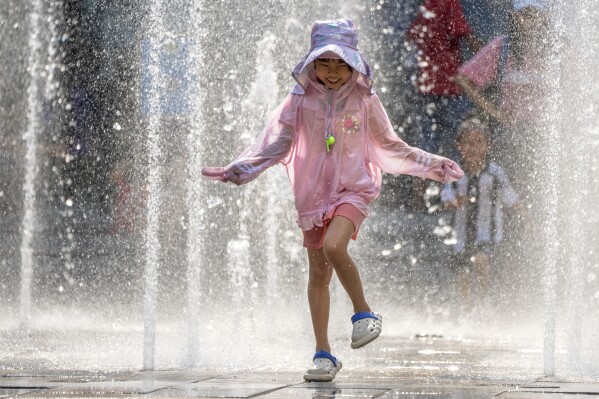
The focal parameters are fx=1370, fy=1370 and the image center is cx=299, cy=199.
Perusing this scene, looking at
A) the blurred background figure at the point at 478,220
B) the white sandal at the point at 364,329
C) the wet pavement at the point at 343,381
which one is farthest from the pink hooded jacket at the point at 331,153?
the blurred background figure at the point at 478,220

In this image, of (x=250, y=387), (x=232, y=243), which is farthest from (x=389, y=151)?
(x=232, y=243)

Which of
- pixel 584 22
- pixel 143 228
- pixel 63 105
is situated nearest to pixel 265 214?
pixel 584 22

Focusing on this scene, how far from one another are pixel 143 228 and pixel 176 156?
123cm

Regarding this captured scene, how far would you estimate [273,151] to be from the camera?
525 centimetres

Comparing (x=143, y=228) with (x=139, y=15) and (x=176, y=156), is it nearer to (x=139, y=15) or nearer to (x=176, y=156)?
(x=176, y=156)

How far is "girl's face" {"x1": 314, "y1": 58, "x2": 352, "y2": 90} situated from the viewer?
5211 mm

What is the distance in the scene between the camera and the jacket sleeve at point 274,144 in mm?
5211

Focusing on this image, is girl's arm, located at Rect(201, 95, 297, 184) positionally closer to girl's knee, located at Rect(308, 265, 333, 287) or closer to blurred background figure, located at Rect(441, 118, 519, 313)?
girl's knee, located at Rect(308, 265, 333, 287)

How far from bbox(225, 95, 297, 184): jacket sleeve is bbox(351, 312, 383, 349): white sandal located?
70 centimetres

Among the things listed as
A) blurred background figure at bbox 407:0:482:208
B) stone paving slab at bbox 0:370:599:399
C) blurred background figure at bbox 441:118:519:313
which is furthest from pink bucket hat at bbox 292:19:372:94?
blurred background figure at bbox 407:0:482:208

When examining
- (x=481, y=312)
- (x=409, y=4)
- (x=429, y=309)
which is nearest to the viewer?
(x=481, y=312)

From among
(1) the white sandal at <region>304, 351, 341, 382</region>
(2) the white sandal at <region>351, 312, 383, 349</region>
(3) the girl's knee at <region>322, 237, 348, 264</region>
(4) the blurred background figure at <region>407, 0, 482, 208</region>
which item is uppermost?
(4) the blurred background figure at <region>407, 0, 482, 208</region>

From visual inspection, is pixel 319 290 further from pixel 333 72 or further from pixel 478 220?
pixel 478 220

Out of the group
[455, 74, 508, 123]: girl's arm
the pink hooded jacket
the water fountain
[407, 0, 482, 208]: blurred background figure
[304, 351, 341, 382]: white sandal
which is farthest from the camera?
[407, 0, 482, 208]: blurred background figure
